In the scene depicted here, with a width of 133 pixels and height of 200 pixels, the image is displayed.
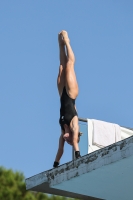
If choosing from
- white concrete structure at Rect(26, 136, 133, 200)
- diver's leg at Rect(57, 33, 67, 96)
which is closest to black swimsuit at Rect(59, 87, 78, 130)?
diver's leg at Rect(57, 33, 67, 96)

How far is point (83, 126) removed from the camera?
1105cm

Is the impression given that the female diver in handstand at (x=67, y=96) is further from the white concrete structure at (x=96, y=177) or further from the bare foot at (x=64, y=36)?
the white concrete structure at (x=96, y=177)

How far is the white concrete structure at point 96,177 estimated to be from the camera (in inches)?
332

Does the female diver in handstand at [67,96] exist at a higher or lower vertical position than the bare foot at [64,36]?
lower

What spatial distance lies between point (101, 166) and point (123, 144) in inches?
22.0

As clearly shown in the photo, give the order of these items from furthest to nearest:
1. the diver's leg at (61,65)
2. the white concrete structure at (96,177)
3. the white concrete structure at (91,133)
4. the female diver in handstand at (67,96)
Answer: the white concrete structure at (91,133) < the diver's leg at (61,65) < the female diver in handstand at (67,96) < the white concrete structure at (96,177)

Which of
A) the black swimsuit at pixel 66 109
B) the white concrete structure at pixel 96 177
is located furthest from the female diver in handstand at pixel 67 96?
the white concrete structure at pixel 96 177

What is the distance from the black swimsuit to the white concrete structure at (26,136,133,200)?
792mm

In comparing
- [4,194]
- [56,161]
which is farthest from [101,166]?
[4,194]

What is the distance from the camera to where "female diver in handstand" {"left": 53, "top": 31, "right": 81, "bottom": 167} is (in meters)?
9.94

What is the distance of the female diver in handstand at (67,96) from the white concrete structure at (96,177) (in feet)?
1.27

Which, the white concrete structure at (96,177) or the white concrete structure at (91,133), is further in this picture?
the white concrete structure at (91,133)

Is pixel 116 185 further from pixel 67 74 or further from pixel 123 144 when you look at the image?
pixel 67 74

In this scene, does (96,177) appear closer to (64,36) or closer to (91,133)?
(91,133)
